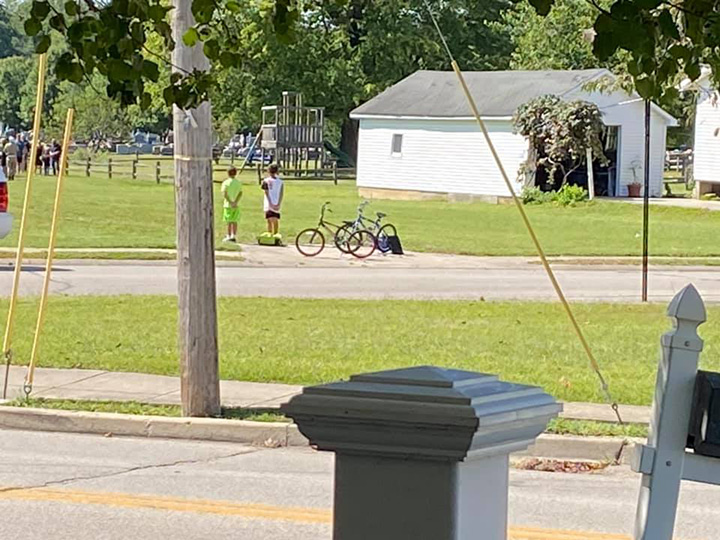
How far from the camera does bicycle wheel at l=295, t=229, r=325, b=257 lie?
89.6 feet

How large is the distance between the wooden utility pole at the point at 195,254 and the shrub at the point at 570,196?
33561 mm

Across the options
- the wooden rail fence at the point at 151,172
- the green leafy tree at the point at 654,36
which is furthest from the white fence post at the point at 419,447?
the wooden rail fence at the point at 151,172

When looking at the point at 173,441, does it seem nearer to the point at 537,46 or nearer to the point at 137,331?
the point at 137,331

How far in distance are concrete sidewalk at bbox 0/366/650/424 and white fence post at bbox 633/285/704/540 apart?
643cm

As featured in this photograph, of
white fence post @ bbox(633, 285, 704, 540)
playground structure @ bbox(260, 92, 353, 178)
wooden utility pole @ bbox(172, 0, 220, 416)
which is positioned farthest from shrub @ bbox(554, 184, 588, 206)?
white fence post @ bbox(633, 285, 704, 540)

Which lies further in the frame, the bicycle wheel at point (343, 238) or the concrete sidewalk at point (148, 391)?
the bicycle wheel at point (343, 238)

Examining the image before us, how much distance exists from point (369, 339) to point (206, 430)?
4544mm

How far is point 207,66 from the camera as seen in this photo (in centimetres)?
1051

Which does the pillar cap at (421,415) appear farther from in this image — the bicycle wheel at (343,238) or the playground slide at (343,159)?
the playground slide at (343,159)

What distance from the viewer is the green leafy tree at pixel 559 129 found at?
142ft

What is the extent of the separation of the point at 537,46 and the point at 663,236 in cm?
3955

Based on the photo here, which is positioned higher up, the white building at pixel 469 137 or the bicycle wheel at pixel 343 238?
the white building at pixel 469 137

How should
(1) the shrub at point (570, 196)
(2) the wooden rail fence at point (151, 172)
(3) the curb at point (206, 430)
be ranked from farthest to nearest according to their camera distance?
(2) the wooden rail fence at point (151, 172) → (1) the shrub at point (570, 196) → (3) the curb at point (206, 430)

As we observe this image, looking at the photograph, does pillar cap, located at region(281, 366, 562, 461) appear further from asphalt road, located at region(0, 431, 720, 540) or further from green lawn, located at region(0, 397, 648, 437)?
green lawn, located at region(0, 397, 648, 437)
